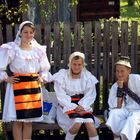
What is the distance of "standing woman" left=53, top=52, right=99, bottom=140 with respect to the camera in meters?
6.25

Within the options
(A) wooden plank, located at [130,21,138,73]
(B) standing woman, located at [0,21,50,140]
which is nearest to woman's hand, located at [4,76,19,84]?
(B) standing woman, located at [0,21,50,140]

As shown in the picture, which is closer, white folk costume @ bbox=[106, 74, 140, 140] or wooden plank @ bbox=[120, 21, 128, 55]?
white folk costume @ bbox=[106, 74, 140, 140]

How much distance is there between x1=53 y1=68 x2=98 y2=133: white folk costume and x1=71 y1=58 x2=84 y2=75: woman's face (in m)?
0.12

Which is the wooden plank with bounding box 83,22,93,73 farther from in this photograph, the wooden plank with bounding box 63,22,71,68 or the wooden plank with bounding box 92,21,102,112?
the wooden plank with bounding box 63,22,71,68

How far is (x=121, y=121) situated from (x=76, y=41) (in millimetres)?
1403

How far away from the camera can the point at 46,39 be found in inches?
268

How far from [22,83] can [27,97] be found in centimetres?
19

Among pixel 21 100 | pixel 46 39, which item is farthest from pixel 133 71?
pixel 21 100

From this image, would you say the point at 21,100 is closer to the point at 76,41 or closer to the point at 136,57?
the point at 76,41

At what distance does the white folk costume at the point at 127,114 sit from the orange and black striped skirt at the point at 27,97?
3.06 ft

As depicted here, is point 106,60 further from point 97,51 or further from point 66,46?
point 66,46

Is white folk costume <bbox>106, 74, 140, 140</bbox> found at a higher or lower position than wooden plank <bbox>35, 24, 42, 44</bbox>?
lower

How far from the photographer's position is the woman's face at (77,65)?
6.34 meters

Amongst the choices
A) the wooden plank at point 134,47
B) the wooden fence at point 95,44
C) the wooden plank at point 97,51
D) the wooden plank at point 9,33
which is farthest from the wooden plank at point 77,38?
the wooden plank at point 9,33
